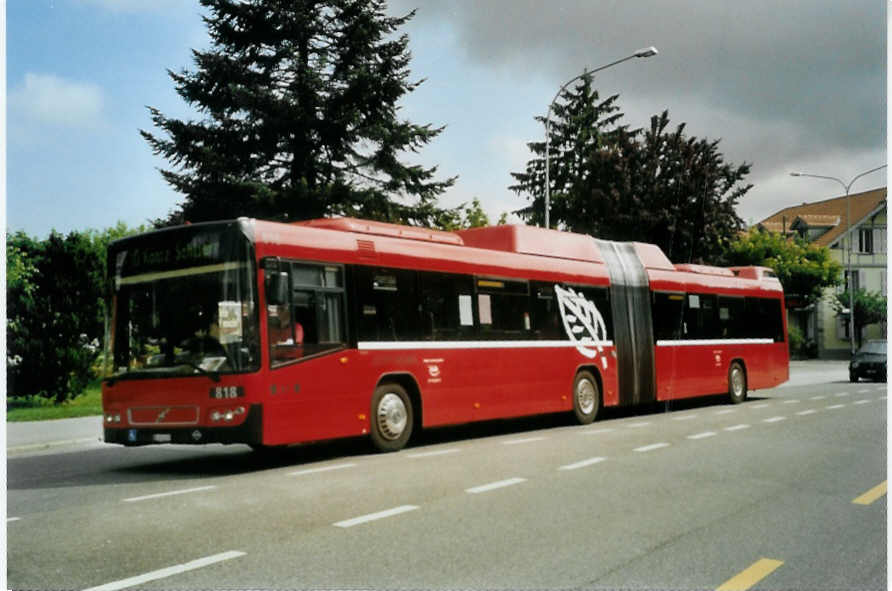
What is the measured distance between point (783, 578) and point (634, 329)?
42.3ft

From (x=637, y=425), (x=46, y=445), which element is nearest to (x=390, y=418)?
(x=637, y=425)

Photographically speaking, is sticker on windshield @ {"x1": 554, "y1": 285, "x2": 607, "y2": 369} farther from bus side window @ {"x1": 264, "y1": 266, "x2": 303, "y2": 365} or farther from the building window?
bus side window @ {"x1": 264, "y1": 266, "x2": 303, "y2": 365}

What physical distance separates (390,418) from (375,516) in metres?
5.02

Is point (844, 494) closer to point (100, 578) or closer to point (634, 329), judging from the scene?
point (100, 578)

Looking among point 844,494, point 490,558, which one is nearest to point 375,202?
point 844,494

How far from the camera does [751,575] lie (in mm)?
5598

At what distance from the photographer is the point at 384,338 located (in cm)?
1244

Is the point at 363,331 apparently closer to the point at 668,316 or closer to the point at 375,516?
Result: the point at 375,516

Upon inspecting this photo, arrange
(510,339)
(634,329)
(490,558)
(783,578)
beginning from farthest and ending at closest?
(634,329) < (510,339) < (490,558) < (783,578)

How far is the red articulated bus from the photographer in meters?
10.5

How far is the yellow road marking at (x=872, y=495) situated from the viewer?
8156 mm

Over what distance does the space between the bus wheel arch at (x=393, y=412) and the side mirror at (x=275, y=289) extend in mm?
2143

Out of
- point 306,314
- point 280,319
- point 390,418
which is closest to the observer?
point 280,319

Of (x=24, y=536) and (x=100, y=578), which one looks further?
(x=24, y=536)
